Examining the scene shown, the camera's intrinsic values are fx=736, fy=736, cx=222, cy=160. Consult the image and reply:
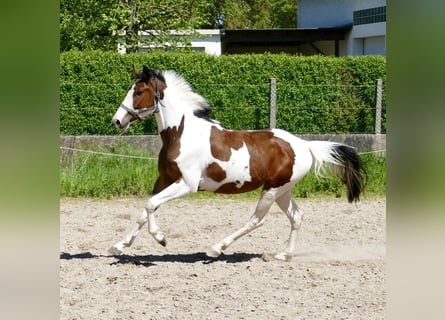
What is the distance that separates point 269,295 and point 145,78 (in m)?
2.13

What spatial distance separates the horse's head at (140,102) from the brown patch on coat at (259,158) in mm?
537

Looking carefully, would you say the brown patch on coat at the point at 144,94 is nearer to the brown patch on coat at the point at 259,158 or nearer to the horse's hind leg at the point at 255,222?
the brown patch on coat at the point at 259,158

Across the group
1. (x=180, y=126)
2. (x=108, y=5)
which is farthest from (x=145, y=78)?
(x=108, y=5)

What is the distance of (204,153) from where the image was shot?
231 inches

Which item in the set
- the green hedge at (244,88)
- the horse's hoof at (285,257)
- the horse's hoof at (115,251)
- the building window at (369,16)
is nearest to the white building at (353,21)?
the building window at (369,16)

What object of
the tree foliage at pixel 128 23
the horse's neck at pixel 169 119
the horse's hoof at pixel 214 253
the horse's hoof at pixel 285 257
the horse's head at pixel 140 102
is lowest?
the horse's hoof at pixel 285 257

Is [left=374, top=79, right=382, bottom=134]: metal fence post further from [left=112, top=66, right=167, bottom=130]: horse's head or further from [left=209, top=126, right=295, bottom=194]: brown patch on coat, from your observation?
[left=112, top=66, right=167, bottom=130]: horse's head

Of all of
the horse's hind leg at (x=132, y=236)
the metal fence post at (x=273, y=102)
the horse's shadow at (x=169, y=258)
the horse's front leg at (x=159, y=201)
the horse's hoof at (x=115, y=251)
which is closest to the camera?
the horse's front leg at (x=159, y=201)

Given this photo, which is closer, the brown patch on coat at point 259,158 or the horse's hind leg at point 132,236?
the horse's hind leg at point 132,236

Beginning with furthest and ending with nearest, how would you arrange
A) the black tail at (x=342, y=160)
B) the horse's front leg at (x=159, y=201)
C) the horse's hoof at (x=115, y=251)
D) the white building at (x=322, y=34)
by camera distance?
the white building at (x=322, y=34) → the black tail at (x=342, y=160) → the horse's hoof at (x=115, y=251) → the horse's front leg at (x=159, y=201)

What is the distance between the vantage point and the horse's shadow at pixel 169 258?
237 inches

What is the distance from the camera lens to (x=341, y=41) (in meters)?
25.2

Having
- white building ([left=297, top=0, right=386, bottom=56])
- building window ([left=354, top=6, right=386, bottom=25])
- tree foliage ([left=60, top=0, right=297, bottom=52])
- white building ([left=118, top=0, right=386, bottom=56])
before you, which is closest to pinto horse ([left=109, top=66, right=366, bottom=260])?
tree foliage ([left=60, top=0, right=297, bottom=52])
